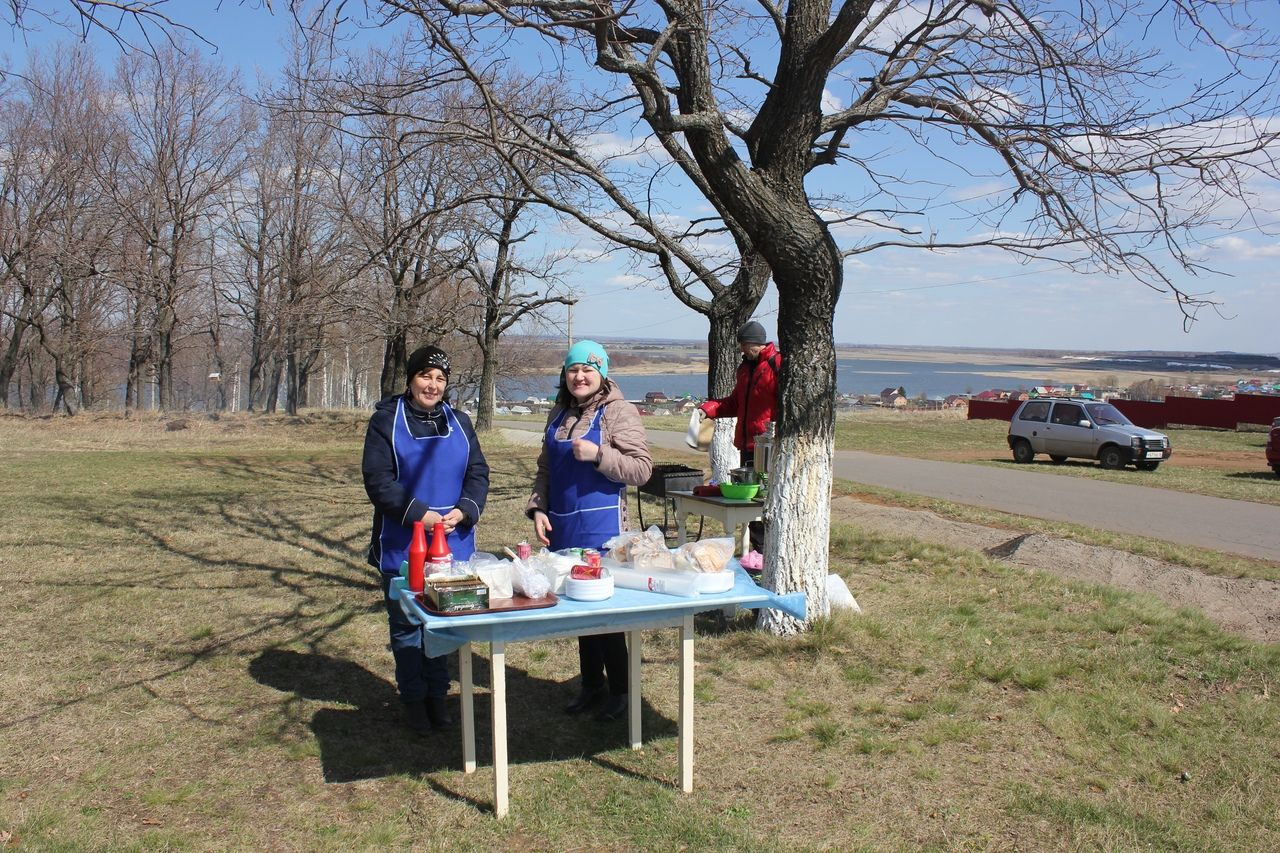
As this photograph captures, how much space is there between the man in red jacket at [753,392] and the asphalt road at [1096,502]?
649 centimetres

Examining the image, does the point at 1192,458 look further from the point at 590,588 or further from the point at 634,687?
the point at 590,588

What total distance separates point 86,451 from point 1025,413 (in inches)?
827

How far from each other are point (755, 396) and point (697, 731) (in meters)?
3.00

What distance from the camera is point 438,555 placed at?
437 centimetres

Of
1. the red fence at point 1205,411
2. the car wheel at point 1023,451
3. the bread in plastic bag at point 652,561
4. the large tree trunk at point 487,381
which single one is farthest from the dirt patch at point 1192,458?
the bread in plastic bag at point 652,561

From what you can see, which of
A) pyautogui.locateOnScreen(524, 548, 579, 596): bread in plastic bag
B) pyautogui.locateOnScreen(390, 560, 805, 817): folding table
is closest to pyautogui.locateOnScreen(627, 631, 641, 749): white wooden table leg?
pyautogui.locateOnScreen(390, 560, 805, 817): folding table

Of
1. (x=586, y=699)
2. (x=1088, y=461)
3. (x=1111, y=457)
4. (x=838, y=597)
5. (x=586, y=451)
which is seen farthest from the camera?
(x=1088, y=461)

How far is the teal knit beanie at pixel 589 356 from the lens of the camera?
4719 millimetres

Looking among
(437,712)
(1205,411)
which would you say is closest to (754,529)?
(437,712)

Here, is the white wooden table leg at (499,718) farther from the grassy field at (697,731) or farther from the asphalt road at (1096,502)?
the asphalt road at (1096,502)

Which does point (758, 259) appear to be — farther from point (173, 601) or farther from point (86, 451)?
point (86, 451)

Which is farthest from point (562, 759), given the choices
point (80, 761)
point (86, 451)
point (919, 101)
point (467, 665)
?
point (86, 451)

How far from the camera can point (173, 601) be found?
7.59 metres

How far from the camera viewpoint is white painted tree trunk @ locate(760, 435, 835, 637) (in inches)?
248
